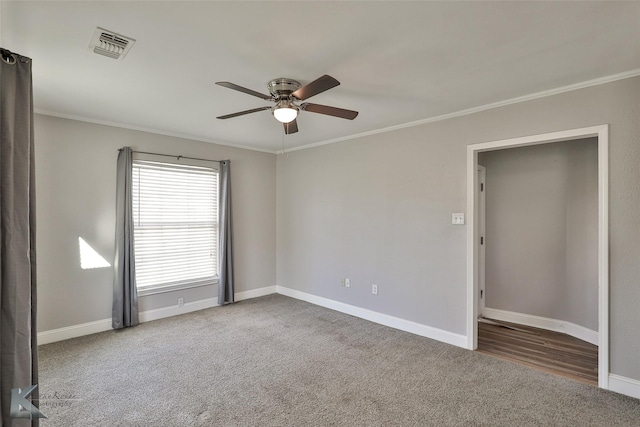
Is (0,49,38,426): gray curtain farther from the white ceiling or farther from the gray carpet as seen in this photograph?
the gray carpet

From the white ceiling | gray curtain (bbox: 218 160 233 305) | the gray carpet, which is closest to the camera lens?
the white ceiling

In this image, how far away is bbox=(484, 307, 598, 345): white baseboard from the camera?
3582 millimetres

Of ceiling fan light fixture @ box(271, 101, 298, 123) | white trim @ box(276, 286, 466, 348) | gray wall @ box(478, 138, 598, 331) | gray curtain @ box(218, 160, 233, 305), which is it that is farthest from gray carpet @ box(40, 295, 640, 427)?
ceiling fan light fixture @ box(271, 101, 298, 123)

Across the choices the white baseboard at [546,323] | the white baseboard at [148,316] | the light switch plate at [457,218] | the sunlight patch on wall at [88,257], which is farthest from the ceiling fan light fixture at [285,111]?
the white baseboard at [546,323]

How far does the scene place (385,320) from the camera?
4.05 metres

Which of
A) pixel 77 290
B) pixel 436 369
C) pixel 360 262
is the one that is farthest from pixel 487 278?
pixel 77 290

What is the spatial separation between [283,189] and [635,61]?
440cm

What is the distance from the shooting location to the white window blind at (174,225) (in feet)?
13.5

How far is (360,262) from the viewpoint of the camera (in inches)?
171

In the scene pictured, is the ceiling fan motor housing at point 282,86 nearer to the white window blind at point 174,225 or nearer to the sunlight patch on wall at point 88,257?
the white window blind at point 174,225

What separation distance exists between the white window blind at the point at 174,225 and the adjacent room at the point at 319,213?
3 cm

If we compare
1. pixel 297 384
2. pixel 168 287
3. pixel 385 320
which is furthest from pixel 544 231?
pixel 168 287

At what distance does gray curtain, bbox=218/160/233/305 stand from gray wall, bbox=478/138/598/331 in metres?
3.75

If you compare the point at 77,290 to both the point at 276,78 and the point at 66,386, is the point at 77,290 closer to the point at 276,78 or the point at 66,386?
the point at 66,386
